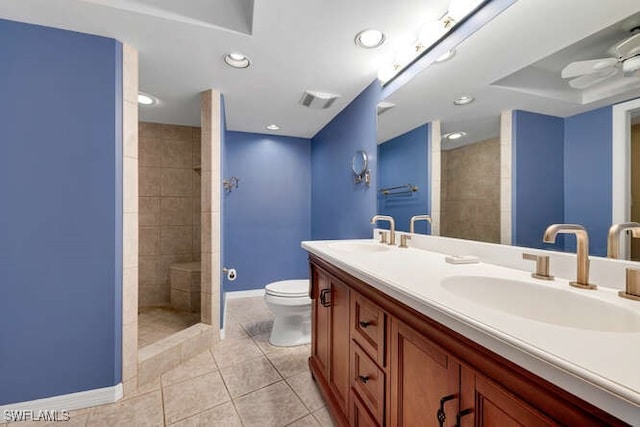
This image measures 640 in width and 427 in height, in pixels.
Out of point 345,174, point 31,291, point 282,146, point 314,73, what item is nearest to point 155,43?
point 314,73

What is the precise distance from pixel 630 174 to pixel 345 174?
1.92 m

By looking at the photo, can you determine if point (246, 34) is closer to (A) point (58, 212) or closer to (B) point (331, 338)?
(A) point (58, 212)

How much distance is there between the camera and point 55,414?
53.8 inches

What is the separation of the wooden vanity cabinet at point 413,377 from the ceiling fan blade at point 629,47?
0.90 metres

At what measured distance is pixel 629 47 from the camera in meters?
0.72

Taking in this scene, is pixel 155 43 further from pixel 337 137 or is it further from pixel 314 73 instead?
pixel 337 137

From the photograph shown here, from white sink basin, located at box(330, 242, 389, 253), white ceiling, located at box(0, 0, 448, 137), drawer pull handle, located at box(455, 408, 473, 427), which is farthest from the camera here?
white sink basin, located at box(330, 242, 389, 253)

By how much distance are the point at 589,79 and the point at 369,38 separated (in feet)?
3.33

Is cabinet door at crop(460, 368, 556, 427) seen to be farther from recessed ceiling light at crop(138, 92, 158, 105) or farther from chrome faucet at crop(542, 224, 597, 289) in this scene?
recessed ceiling light at crop(138, 92, 158, 105)

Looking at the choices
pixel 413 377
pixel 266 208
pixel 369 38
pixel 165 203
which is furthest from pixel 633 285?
pixel 165 203

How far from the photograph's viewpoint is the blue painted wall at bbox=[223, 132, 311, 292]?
326cm

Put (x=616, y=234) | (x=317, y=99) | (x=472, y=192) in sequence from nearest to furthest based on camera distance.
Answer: (x=616, y=234)
(x=472, y=192)
(x=317, y=99)

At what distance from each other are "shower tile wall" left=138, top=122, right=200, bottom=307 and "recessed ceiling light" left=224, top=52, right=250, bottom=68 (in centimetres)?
158

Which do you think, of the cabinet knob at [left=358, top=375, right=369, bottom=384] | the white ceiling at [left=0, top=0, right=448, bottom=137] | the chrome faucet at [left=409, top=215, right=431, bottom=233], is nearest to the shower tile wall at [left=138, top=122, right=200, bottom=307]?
the white ceiling at [left=0, top=0, right=448, bottom=137]
